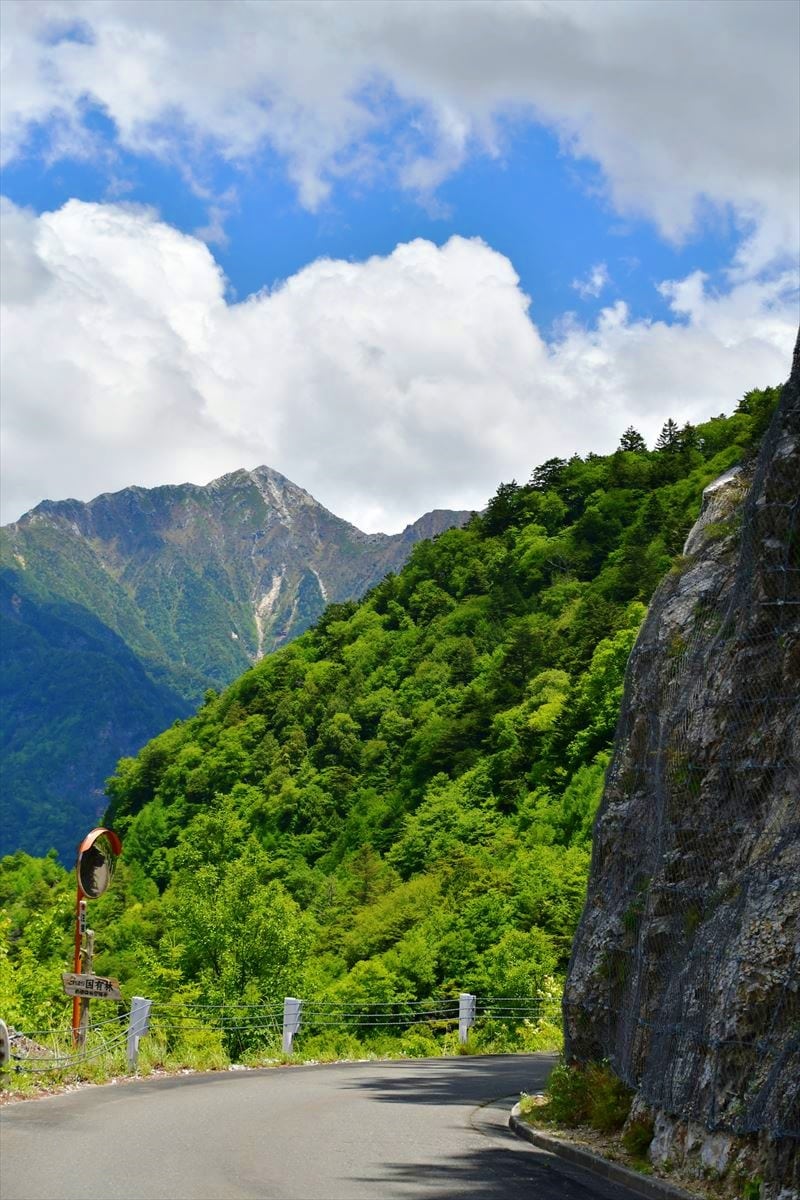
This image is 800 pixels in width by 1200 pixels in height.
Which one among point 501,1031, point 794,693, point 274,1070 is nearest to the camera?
point 794,693

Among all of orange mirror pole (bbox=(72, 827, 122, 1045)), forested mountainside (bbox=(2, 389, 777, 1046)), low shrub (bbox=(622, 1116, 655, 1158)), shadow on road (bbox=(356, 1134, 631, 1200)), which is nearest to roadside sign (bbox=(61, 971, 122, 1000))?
orange mirror pole (bbox=(72, 827, 122, 1045))

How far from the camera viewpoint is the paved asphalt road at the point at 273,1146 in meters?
9.12

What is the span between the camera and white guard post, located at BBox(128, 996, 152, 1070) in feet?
57.8

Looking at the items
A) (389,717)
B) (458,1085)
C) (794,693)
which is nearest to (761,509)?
(794,693)

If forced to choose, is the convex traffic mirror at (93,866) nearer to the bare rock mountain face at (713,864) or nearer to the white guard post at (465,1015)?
the bare rock mountain face at (713,864)

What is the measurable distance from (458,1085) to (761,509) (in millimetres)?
9817

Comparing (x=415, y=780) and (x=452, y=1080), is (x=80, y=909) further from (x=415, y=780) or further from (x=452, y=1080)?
(x=415, y=780)

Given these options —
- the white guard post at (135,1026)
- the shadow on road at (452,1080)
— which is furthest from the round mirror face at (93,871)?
the shadow on road at (452,1080)

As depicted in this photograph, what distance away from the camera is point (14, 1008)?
2228 cm

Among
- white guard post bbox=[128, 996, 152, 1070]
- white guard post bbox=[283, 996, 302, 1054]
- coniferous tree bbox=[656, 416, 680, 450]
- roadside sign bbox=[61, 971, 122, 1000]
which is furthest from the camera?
coniferous tree bbox=[656, 416, 680, 450]

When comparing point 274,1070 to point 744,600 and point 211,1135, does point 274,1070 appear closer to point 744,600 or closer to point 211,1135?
point 211,1135

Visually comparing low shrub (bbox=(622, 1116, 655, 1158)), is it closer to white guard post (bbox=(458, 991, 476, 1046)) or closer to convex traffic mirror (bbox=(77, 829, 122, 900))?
convex traffic mirror (bbox=(77, 829, 122, 900))

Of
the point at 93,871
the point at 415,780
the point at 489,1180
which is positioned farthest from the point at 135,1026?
the point at 415,780

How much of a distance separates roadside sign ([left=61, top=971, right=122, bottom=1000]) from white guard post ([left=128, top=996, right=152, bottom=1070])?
0.39 m
